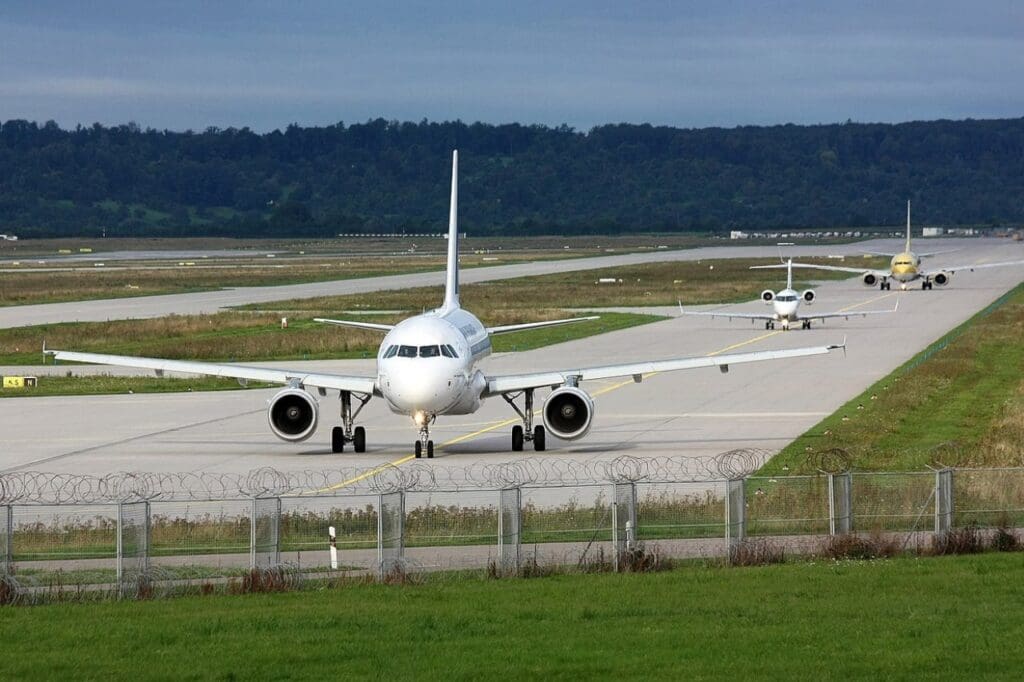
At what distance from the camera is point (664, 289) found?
141 m

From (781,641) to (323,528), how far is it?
11.1 meters

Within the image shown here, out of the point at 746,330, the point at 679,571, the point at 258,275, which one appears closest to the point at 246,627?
the point at 679,571

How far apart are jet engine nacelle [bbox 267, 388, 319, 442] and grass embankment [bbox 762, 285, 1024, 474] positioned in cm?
1159

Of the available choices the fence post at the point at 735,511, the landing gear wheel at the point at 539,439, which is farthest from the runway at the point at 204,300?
the fence post at the point at 735,511

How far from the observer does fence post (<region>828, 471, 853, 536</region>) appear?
2888 centimetres

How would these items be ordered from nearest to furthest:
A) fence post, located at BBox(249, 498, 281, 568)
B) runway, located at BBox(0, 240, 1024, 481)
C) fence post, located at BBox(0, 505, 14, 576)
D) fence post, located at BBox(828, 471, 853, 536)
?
fence post, located at BBox(0, 505, 14, 576), fence post, located at BBox(249, 498, 281, 568), fence post, located at BBox(828, 471, 853, 536), runway, located at BBox(0, 240, 1024, 481)

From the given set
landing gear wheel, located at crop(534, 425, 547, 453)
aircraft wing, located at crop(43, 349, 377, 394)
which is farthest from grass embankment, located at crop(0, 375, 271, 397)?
landing gear wheel, located at crop(534, 425, 547, 453)

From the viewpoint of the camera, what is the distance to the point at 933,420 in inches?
1940

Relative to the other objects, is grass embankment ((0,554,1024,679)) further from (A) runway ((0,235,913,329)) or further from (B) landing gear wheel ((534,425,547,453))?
(A) runway ((0,235,913,329))

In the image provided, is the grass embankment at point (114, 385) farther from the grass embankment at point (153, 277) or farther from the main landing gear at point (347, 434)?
the grass embankment at point (153, 277)

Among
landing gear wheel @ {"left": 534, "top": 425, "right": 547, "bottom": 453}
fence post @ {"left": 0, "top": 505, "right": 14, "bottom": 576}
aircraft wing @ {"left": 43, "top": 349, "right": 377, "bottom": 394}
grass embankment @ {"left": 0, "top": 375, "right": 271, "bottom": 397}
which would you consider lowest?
grass embankment @ {"left": 0, "top": 375, "right": 271, "bottom": 397}

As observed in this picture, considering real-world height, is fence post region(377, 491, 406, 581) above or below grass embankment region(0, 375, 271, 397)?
above

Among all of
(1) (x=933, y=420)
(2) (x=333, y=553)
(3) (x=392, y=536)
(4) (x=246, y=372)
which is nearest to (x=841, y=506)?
(3) (x=392, y=536)

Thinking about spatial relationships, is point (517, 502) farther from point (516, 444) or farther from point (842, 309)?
point (842, 309)
